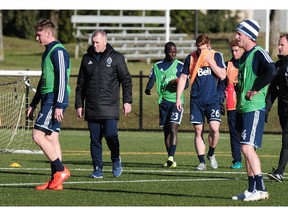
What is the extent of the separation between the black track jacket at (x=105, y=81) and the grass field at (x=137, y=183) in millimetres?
991

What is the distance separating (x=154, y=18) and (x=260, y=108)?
37745 mm

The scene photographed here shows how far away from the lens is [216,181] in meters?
14.6

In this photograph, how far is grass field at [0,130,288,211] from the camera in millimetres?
12016

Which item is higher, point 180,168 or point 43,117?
point 43,117

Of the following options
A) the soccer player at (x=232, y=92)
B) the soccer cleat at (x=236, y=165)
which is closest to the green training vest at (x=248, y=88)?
the soccer player at (x=232, y=92)

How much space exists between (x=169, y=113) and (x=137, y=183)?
154 inches

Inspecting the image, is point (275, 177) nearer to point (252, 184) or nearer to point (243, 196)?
point (252, 184)

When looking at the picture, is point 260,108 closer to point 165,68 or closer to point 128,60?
point 165,68

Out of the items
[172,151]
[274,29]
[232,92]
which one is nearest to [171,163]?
[172,151]

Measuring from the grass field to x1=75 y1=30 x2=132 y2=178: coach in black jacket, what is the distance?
69 centimetres

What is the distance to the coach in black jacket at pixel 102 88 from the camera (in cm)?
1480

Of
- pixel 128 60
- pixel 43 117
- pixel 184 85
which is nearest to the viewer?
pixel 43 117

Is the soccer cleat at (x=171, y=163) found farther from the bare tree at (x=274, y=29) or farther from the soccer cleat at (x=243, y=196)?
the bare tree at (x=274, y=29)
